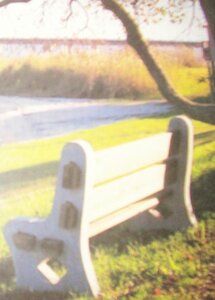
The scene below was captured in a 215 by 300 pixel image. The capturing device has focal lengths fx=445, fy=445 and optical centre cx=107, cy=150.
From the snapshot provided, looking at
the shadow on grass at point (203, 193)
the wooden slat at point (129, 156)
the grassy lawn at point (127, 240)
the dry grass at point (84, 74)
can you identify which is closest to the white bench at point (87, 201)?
the wooden slat at point (129, 156)

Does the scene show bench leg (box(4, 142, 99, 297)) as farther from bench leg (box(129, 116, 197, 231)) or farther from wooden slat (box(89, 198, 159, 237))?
bench leg (box(129, 116, 197, 231))

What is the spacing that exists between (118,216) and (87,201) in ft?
1.18

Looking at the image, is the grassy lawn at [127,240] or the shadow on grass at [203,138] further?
the shadow on grass at [203,138]

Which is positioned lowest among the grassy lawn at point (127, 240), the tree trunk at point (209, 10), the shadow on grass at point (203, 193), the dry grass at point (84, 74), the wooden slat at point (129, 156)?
the shadow on grass at point (203, 193)

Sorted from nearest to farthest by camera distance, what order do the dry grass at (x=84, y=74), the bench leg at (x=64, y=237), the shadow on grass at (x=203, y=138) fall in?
the bench leg at (x=64, y=237) → the dry grass at (x=84, y=74) → the shadow on grass at (x=203, y=138)

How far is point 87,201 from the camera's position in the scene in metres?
1.60

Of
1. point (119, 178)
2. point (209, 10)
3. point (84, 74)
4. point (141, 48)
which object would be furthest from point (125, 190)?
point (209, 10)

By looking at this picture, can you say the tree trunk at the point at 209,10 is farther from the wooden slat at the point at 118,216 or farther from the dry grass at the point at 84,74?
the wooden slat at the point at 118,216

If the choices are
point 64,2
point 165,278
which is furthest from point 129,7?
point 165,278

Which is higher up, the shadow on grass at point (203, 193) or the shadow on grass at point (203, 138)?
the shadow on grass at point (203, 138)

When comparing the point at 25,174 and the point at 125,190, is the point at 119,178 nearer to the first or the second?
the point at 125,190

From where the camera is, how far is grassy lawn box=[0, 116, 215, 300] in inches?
71.5

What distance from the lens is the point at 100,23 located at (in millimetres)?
2277

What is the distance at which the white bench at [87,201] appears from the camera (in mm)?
1601
